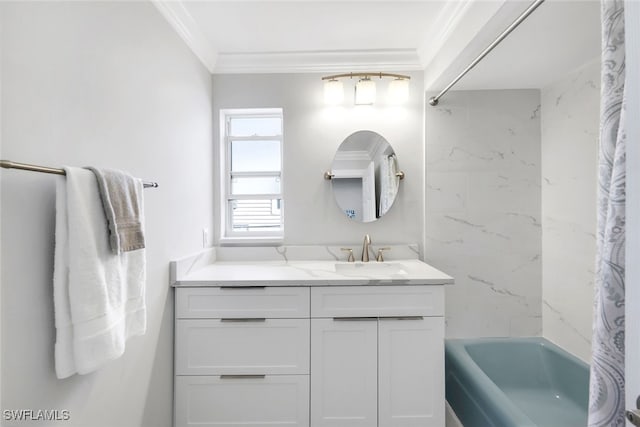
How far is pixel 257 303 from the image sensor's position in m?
1.68

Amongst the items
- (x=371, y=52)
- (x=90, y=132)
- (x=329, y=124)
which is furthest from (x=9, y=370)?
(x=371, y=52)

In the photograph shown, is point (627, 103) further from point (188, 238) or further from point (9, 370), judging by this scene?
point (188, 238)

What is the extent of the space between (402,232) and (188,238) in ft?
4.89

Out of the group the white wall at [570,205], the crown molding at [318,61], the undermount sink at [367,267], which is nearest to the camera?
the white wall at [570,205]

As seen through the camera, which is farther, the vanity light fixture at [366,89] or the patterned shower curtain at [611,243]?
the vanity light fixture at [366,89]

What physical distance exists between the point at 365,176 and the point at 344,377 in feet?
4.44

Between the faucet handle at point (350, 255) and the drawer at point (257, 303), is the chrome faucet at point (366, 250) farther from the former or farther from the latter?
the drawer at point (257, 303)

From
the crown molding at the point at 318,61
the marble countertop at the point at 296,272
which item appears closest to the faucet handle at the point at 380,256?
the marble countertop at the point at 296,272

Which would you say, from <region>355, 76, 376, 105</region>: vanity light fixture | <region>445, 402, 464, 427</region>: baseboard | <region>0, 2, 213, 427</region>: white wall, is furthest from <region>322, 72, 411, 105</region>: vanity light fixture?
<region>445, 402, 464, 427</region>: baseboard

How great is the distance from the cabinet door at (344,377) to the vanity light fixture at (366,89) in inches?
59.9

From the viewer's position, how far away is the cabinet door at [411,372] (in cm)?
166

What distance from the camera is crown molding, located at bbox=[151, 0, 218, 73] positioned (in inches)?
62.4

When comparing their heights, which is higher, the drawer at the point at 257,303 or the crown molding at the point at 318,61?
the crown molding at the point at 318,61

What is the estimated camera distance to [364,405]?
5.43ft
